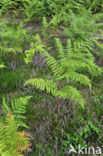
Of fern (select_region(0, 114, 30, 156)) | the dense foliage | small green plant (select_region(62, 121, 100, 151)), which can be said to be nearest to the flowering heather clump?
the dense foliage

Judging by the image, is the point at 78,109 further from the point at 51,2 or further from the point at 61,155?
the point at 51,2

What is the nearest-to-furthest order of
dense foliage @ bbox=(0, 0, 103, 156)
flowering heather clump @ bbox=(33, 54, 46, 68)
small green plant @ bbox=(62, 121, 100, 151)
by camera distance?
dense foliage @ bbox=(0, 0, 103, 156) < small green plant @ bbox=(62, 121, 100, 151) < flowering heather clump @ bbox=(33, 54, 46, 68)

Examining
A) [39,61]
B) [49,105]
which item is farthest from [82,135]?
[39,61]

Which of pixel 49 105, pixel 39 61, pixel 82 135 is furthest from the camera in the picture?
pixel 39 61

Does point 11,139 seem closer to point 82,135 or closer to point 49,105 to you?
point 49,105

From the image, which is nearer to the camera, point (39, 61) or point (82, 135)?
point (82, 135)

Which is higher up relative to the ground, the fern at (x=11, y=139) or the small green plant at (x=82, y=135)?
the fern at (x=11, y=139)

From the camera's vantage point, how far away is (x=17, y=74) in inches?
155

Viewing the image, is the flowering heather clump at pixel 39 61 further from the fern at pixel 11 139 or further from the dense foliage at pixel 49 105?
the fern at pixel 11 139

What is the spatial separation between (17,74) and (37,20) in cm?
369

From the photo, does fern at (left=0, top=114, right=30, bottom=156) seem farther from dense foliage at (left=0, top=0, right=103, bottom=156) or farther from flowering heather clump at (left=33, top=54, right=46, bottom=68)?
flowering heather clump at (left=33, top=54, right=46, bottom=68)

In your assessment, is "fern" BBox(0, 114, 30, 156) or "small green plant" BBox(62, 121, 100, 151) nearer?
"fern" BBox(0, 114, 30, 156)

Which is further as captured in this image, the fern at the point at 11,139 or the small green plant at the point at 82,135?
the small green plant at the point at 82,135

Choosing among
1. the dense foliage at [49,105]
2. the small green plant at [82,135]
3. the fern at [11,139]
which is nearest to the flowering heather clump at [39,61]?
the dense foliage at [49,105]
